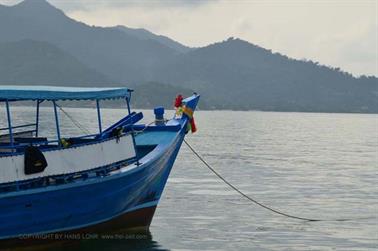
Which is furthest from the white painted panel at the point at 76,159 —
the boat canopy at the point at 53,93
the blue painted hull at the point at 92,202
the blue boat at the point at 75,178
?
the boat canopy at the point at 53,93

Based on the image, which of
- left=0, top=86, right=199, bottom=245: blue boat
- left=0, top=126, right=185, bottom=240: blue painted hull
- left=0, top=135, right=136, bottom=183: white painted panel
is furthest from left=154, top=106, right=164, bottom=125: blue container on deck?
left=0, top=135, right=136, bottom=183: white painted panel

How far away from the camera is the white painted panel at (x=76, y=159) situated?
43.0ft

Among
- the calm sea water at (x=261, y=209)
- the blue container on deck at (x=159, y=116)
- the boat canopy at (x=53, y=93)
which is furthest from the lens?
the blue container on deck at (x=159, y=116)

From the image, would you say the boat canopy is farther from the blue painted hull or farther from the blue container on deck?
the blue container on deck

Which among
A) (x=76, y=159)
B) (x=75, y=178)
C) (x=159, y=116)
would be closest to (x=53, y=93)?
(x=76, y=159)

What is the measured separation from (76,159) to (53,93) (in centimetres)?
153

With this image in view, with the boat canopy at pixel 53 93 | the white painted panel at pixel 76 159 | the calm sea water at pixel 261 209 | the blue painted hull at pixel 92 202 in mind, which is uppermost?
the boat canopy at pixel 53 93

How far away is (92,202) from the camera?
47.2 ft

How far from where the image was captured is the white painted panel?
13.1 m

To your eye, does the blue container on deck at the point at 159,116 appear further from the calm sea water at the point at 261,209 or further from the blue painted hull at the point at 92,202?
the calm sea water at the point at 261,209

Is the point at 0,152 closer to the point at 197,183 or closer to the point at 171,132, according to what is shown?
the point at 171,132

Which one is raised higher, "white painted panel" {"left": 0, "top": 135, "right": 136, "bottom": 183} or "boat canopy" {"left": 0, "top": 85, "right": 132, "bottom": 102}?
"boat canopy" {"left": 0, "top": 85, "right": 132, "bottom": 102}

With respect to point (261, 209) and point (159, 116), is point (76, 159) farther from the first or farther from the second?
point (261, 209)

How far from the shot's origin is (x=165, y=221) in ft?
61.5
